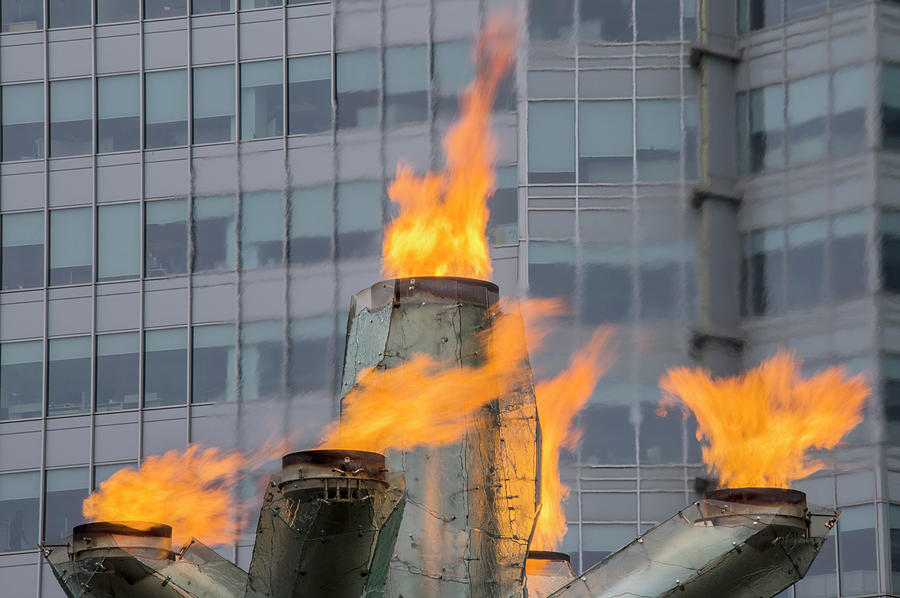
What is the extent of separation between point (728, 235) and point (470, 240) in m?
39.7

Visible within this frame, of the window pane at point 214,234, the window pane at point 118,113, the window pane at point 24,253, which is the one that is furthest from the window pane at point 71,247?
the window pane at point 214,234

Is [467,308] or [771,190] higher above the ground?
[771,190]

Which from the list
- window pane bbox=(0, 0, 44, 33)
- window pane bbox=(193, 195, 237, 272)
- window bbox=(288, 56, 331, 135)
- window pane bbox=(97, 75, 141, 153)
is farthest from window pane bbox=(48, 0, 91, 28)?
window pane bbox=(193, 195, 237, 272)

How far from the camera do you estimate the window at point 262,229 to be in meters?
57.2

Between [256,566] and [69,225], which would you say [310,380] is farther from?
[256,566]

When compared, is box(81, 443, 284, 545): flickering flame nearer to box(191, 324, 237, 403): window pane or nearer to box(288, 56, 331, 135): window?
box(191, 324, 237, 403): window pane

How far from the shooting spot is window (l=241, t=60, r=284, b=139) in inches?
2328

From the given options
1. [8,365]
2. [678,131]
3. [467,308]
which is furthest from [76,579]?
[8,365]

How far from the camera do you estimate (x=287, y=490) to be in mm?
13859

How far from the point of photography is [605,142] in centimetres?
5631

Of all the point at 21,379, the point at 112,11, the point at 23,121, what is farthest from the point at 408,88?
the point at 21,379

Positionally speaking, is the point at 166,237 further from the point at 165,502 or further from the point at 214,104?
the point at 165,502

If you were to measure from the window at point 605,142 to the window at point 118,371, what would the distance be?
47.2 feet

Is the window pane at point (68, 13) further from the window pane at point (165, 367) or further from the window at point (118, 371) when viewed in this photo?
the window pane at point (165, 367)
